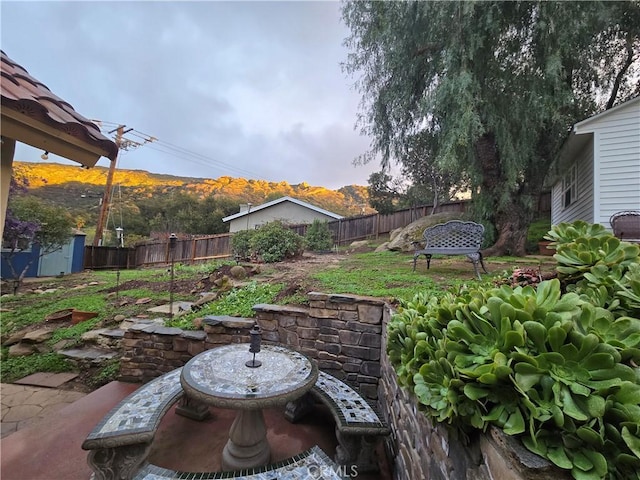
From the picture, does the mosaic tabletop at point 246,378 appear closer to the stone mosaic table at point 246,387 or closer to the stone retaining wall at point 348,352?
the stone mosaic table at point 246,387

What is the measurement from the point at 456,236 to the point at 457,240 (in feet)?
0.20

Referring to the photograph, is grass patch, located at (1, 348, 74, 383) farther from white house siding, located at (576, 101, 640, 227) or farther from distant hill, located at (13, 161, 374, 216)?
distant hill, located at (13, 161, 374, 216)

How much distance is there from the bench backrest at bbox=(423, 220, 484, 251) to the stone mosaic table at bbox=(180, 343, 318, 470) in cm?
271

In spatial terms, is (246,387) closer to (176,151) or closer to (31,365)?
(31,365)

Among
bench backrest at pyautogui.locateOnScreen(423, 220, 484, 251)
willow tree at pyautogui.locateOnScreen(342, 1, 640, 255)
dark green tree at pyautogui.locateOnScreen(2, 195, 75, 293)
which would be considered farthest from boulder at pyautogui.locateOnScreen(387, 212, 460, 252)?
dark green tree at pyautogui.locateOnScreen(2, 195, 75, 293)

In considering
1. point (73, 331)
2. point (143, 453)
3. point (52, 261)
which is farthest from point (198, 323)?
point (52, 261)

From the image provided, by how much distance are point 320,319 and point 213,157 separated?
2797 cm

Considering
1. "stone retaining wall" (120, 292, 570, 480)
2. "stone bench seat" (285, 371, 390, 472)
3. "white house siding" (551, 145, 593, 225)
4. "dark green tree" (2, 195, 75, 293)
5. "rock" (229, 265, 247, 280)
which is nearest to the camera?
"stone retaining wall" (120, 292, 570, 480)

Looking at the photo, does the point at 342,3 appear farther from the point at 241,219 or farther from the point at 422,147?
the point at 241,219

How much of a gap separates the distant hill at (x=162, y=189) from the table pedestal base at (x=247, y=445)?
612 inches

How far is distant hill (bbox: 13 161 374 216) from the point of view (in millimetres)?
20406

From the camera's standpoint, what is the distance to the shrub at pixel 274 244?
22.7 feet

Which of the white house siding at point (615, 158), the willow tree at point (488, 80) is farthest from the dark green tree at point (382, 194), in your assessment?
the white house siding at point (615, 158)

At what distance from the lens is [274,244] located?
277 inches
